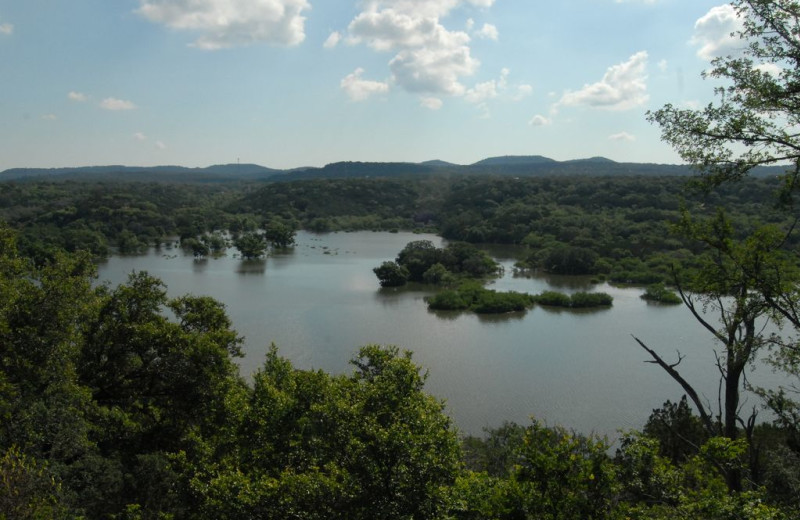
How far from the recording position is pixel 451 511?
6684 mm

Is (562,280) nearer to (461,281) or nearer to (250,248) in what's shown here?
(461,281)

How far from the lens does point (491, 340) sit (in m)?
30.6

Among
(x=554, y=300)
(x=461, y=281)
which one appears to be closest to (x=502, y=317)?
(x=554, y=300)

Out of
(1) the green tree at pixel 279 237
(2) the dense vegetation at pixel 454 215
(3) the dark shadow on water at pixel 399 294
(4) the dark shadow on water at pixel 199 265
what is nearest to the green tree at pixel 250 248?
(4) the dark shadow on water at pixel 199 265

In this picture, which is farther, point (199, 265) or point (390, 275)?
point (199, 265)

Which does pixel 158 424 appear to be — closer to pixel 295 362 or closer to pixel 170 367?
pixel 170 367

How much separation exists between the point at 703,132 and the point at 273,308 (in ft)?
109

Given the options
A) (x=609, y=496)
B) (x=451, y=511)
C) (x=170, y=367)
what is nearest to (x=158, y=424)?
(x=170, y=367)

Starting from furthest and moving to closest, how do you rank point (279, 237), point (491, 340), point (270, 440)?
1. point (279, 237)
2. point (491, 340)
3. point (270, 440)

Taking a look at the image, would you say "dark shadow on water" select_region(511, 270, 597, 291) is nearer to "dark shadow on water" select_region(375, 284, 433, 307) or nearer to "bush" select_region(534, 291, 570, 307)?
"bush" select_region(534, 291, 570, 307)

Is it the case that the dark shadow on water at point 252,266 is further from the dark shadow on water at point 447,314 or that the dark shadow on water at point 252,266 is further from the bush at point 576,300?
the bush at point 576,300

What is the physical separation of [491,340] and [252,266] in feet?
105

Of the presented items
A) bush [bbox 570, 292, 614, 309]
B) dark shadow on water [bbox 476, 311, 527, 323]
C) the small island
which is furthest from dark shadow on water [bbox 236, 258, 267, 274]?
bush [bbox 570, 292, 614, 309]

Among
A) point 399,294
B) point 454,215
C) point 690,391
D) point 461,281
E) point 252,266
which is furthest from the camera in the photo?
point 454,215
